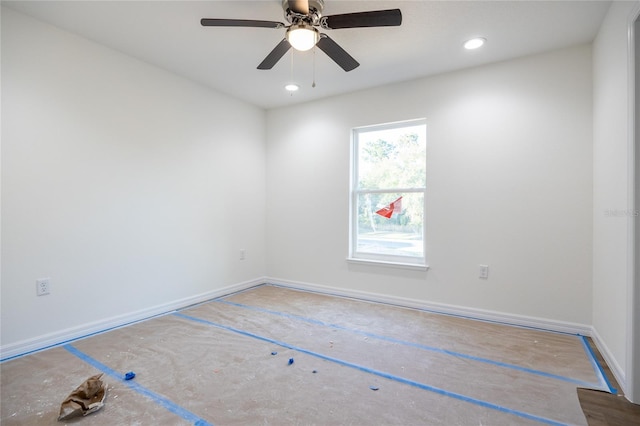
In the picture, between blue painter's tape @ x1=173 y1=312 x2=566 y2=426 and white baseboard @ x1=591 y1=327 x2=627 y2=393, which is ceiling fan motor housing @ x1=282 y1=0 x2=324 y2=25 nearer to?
blue painter's tape @ x1=173 y1=312 x2=566 y2=426

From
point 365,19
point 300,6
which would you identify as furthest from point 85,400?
point 365,19

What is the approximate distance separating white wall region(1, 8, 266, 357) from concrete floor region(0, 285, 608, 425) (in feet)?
1.37

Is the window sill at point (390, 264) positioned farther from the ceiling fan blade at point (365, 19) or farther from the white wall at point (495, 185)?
the ceiling fan blade at point (365, 19)

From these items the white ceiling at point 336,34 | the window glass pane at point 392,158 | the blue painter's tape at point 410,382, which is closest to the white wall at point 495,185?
the window glass pane at point 392,158

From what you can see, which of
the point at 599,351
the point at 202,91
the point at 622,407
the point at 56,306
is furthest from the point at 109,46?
the point at 599,351

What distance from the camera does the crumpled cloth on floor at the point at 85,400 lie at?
1.76 metres

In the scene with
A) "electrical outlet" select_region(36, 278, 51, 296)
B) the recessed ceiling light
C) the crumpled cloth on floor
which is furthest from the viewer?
the recessed ceiling light

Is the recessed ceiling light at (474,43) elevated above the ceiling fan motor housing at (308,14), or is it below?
above

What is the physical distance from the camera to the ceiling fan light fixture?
213 cm

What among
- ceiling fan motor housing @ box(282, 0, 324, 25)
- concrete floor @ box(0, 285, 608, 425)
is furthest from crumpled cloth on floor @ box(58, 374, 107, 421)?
ceiling fan motor housing @ box(282, 0, 324, 25)

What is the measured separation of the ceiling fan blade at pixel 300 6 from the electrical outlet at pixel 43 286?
9.35 ft

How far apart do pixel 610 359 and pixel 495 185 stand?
168 cm

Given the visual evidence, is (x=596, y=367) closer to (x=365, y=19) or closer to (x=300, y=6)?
(x=365, y=19)

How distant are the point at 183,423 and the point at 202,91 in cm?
349
